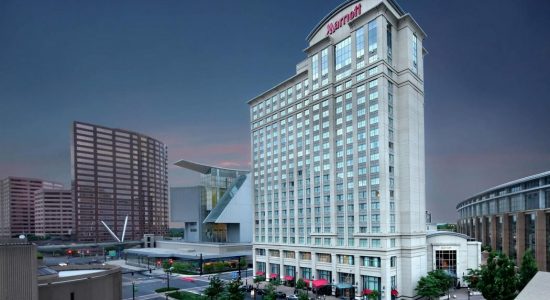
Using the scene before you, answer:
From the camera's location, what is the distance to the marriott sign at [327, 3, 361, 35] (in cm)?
7075

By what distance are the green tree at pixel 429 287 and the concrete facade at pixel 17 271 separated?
52996 millimetres

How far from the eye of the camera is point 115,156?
196m

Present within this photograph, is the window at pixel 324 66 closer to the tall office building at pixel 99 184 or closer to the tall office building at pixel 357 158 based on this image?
the tall office building at pixel 357 158

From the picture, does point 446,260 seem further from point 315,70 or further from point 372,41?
point 315,70

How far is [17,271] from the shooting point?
26.9 metres

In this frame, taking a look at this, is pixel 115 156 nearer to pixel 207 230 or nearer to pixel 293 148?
pixel 207 230

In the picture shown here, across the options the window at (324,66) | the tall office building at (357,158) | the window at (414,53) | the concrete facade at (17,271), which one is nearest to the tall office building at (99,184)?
the tall office building at (357,158)

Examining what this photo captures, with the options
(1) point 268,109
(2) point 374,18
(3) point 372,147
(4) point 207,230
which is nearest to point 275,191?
(1) point 268,109

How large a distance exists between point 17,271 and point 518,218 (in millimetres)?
95330

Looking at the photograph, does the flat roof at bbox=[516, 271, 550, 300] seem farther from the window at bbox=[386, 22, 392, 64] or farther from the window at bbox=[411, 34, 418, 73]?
the window at bbox=[411, 34, 418, 73]

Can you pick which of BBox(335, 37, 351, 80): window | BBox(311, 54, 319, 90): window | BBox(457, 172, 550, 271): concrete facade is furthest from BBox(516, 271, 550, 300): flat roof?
BBox(311, 54, 319, 90): window

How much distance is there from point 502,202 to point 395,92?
184 feet

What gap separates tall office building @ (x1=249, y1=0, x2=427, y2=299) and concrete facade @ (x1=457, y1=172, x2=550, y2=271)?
27895mm

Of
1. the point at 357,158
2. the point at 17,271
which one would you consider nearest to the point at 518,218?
the point at 357,158
